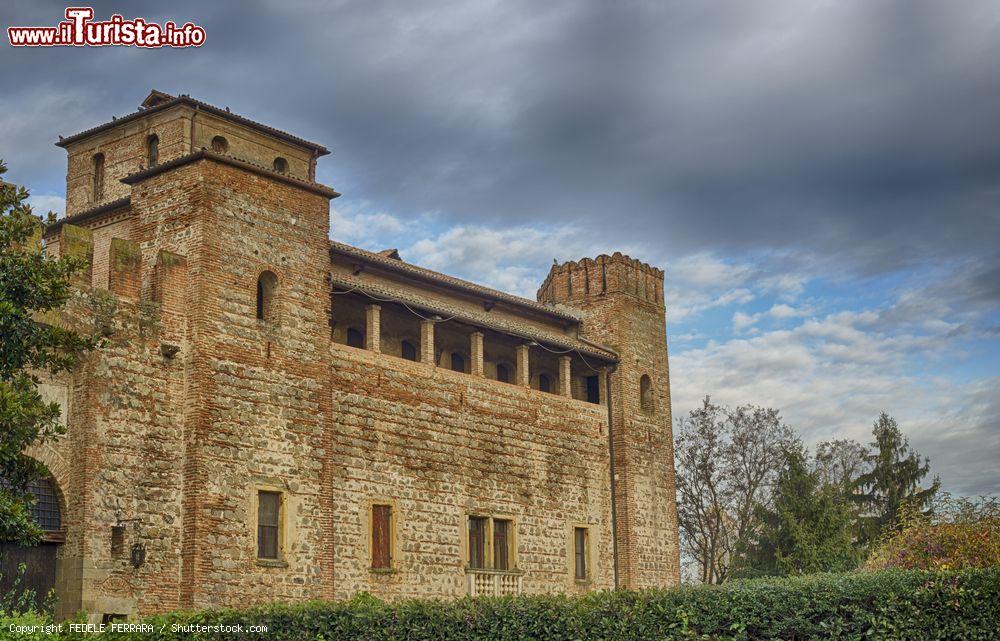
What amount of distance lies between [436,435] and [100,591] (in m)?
9.52

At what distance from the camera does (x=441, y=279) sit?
3016 centimetres

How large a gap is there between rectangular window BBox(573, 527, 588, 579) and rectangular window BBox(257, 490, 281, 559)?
1028 cm

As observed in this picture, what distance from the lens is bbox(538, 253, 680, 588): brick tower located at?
33.0 meters

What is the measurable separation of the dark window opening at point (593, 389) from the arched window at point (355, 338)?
816 centimetres

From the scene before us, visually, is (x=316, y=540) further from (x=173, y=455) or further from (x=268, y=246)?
(x=268, y=246)

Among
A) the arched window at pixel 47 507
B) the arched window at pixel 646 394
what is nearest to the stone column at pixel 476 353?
the arched window at pixel 646 394

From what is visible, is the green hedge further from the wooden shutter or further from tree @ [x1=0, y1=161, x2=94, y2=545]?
the wooden shutter

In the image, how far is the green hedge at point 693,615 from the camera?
15281 millimetres

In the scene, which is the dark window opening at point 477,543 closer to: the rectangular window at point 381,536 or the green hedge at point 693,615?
the rectangular window at point 381,536

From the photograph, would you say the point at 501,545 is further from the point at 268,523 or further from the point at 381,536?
the point at 268,523

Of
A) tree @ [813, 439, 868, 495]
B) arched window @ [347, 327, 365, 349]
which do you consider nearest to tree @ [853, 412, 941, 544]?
tree @ [813, 439, 868, 495]

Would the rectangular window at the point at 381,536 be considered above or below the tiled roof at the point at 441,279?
below

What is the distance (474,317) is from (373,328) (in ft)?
11.1

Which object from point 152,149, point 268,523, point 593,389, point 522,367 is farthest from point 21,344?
point 593,389
